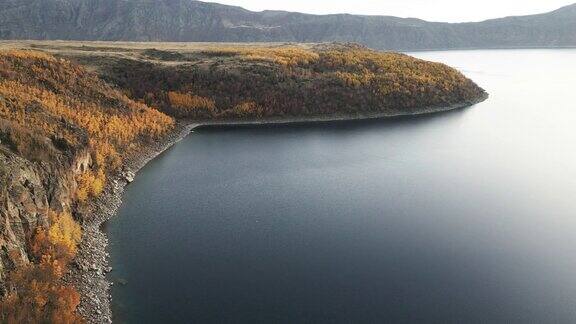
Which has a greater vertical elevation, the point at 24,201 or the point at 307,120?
the point at 24,201

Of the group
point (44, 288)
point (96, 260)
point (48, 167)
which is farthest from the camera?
point (48, 167)

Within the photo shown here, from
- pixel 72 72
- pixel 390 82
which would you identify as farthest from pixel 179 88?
pixel 390 82

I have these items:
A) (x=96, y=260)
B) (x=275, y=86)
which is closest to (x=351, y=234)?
(x=96, y=260)

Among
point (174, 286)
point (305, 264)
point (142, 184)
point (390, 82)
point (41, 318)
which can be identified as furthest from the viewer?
point (390, 82)

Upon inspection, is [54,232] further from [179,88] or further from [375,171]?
[179,88]

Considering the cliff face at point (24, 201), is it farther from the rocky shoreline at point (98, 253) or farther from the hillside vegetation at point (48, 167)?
the rocky shoreline at point (98, 253)

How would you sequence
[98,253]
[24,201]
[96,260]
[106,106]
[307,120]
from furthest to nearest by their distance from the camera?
[307,120] → [106,106] → [98,253] → [96,260] → [24,201]

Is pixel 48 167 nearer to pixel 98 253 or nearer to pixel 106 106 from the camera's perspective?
pixel 98 253
